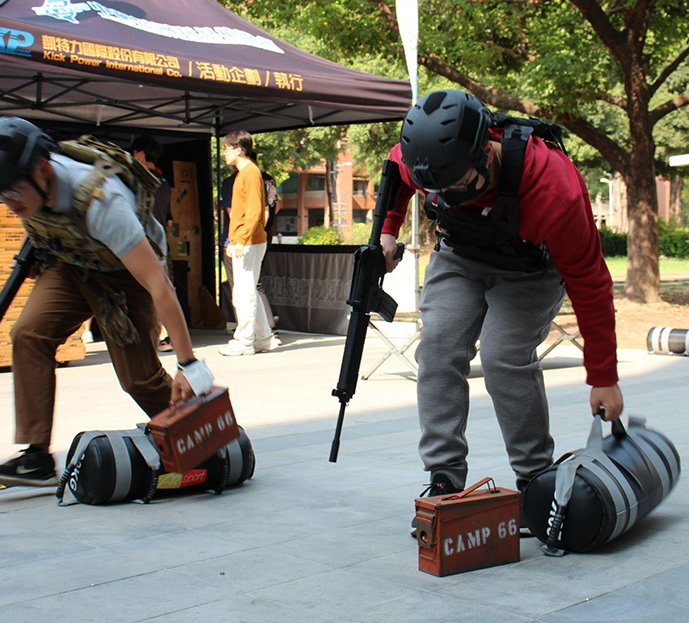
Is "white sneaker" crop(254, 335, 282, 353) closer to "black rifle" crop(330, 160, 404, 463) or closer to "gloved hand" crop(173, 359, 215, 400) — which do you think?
"gloved hand" crop(173, 359, 215, 400)

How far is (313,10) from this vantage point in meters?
15.6

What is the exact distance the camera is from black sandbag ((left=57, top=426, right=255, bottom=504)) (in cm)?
400

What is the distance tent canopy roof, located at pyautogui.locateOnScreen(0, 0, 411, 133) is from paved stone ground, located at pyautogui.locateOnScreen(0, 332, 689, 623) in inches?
134

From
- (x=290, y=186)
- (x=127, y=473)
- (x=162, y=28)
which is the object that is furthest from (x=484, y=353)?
(x=290, y=186)

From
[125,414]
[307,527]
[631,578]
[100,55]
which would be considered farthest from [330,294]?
[631,578]

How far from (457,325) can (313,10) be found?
13.0 meters

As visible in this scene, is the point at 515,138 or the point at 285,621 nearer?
the point at 285,621

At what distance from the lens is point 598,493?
3.23 meters

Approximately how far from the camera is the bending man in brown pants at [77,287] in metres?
3.65

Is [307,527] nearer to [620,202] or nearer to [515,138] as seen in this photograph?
[515,138]

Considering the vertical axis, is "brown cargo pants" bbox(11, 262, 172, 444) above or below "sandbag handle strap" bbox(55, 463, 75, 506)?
above

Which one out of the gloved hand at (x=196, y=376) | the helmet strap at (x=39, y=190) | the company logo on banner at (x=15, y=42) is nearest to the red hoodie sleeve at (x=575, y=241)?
the gloved hand at (x=196, y=376)

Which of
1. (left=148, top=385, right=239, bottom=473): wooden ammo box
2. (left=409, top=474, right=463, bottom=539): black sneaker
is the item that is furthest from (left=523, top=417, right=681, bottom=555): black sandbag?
(left=148, top=385, right=239, bottom=473): wooden ammo box

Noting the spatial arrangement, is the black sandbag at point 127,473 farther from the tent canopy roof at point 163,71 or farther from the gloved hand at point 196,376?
the tent canopy roof at point 163,71
